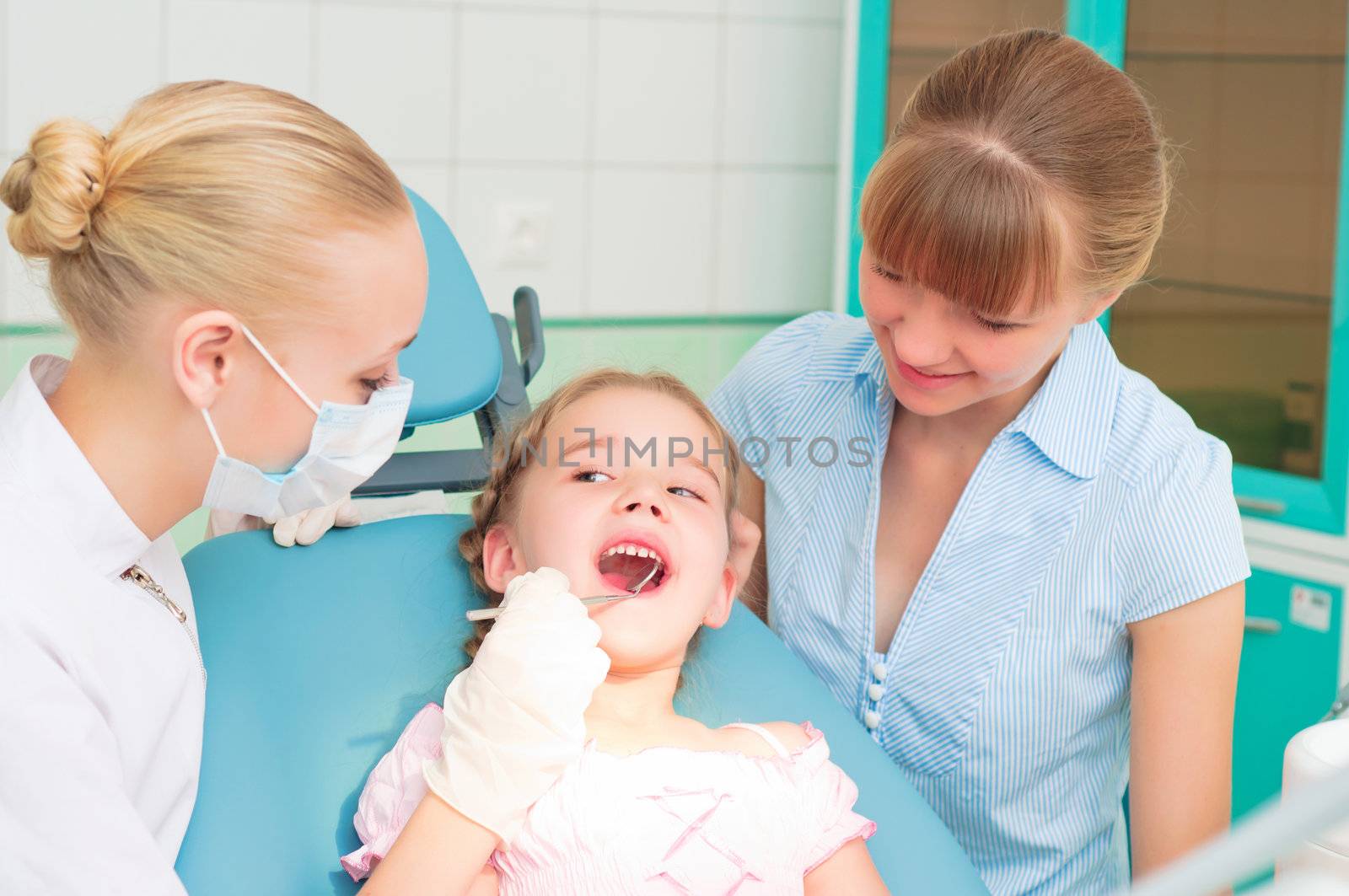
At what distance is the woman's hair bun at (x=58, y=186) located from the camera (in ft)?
3.39

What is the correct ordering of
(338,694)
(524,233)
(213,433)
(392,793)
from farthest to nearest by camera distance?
(524,233), (338,694), (392,793), (213,433)

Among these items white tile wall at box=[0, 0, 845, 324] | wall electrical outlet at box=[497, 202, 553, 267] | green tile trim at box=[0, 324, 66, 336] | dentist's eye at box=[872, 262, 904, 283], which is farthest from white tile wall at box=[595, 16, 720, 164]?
dentist's eye at box=[872, 262, 904, 283]

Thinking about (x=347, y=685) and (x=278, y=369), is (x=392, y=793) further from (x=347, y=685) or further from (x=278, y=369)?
(x=278, y=369)

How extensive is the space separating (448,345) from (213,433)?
1.90 feet

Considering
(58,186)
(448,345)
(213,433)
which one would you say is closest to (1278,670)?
(448,345)

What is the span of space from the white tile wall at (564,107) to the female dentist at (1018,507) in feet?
5.24

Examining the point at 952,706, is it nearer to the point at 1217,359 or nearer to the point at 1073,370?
the point at 1073,370

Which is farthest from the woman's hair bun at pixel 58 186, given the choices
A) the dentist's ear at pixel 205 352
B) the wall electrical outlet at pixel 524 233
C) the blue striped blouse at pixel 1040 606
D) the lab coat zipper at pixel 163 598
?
the wall electrical outlet at pixel 524 233

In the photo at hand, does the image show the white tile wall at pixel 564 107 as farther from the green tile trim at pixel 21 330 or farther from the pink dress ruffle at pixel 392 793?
the pink dress ruffle at pixel 392 793

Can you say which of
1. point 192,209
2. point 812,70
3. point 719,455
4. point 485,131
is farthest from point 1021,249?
point 812,70

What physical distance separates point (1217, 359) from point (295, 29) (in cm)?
201

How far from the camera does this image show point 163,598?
4.01ft

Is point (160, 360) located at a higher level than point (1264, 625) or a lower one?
higher

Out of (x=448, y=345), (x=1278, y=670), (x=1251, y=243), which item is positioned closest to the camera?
(x=448, y=345)
